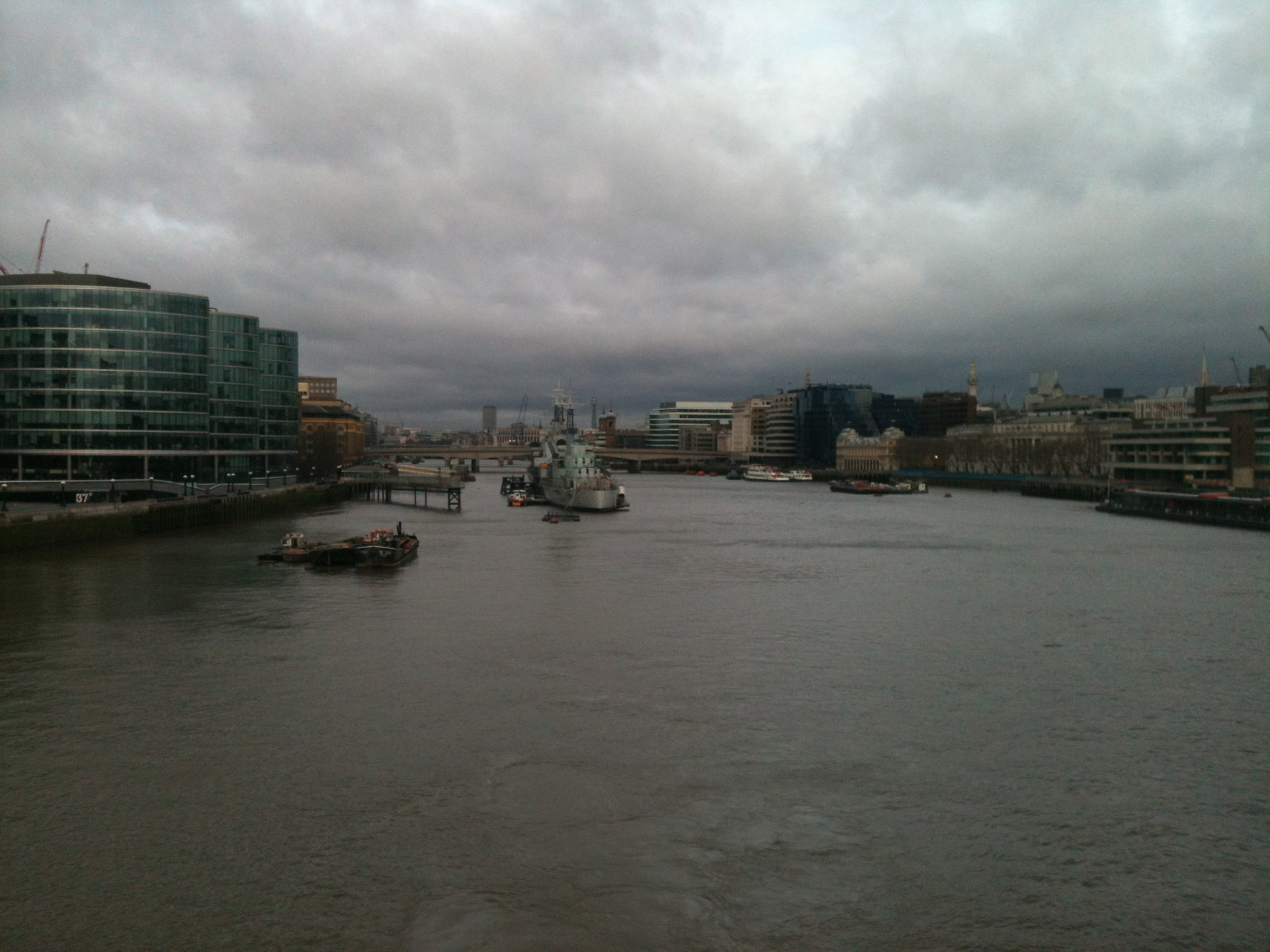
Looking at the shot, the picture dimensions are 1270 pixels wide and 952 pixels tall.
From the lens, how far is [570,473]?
258 feet

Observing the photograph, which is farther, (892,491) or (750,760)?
(892,491)

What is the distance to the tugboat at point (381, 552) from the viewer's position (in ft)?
128

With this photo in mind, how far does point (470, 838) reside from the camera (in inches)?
506

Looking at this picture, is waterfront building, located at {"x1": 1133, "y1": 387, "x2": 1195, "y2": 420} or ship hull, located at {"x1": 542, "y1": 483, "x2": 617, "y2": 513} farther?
waterfront building, located at {"x1": 1133, "y1": 387, "x2": 1195, "y2": 420}

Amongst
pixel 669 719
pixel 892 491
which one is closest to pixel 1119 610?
pixel 669 719

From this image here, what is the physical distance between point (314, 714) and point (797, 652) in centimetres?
1171

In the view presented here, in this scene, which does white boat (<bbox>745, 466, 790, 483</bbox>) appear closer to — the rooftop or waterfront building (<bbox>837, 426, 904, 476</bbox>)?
waterfront building (<bbox>837, 426, 904, 476</bbox>)

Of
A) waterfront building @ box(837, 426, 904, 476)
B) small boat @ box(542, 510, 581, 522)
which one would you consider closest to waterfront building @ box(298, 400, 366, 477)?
small boat @ box(542, 510, 581, 522)

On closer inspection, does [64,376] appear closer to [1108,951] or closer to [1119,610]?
[1119,610]

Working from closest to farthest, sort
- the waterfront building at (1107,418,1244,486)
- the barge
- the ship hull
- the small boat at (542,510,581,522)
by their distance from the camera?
the small boat at (542,510,581,522) < the barge < the ship hull < the waterfront building at (1107,418,1244,486)

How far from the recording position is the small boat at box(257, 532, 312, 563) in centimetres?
3978

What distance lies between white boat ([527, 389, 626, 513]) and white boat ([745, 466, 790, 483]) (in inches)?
2534

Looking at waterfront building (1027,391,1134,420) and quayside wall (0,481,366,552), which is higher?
waterfront building (1027,391,1134,420)

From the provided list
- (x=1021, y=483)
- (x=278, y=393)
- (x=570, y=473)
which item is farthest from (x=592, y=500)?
(x=1021, y=483)
